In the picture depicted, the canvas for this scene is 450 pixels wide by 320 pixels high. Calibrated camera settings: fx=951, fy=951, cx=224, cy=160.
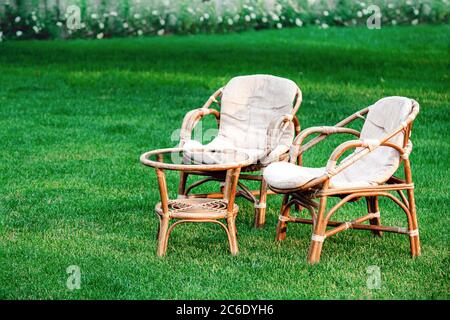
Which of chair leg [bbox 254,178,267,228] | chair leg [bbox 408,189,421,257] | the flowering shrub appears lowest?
the flowering shrub

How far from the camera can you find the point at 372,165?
589cm

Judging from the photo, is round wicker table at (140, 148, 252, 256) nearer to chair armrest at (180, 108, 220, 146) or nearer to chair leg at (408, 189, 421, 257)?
chair armrest at (180, 108, 220, 146)

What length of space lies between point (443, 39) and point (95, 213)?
408 inches

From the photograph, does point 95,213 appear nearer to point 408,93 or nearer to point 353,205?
point 353,205

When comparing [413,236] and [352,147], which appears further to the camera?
[413,236]

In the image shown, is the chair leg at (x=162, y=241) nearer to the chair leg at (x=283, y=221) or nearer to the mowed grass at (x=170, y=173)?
the mowed grass at (x=170, y=173)

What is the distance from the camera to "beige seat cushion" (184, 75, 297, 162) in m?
6.77

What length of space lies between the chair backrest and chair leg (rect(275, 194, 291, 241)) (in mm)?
942

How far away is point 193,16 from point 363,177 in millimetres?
11296

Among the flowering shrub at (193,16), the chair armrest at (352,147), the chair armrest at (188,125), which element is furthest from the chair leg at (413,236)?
the flowering shrub at (193,16)

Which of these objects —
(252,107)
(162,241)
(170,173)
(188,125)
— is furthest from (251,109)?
(162,241)

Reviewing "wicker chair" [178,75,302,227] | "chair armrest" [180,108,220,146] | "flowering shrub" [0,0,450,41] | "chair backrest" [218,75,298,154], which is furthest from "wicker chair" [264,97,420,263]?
"flowering shrub" [0,0,450,41]

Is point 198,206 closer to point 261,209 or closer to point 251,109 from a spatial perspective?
point 261,209
